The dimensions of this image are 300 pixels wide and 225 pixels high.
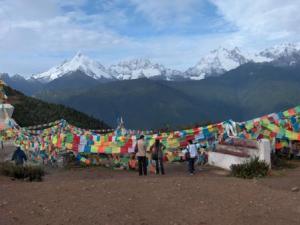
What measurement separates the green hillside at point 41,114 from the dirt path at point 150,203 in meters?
55.6

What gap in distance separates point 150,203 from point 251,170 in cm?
658

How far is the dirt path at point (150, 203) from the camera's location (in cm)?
1020

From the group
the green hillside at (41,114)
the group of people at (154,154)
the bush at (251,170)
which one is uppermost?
the green hillside at (41,114)

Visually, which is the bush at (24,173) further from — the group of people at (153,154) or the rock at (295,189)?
the rock at (295,189)

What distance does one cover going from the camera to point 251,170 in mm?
16922

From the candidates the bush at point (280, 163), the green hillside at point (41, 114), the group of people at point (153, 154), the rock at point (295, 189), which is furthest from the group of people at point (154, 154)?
the green hillside at point (41, 114)

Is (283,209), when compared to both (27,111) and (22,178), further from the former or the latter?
(27,111)

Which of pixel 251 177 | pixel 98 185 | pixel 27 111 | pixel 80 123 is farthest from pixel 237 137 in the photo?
pixel 27 111

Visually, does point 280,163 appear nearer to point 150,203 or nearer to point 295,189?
point 295,189

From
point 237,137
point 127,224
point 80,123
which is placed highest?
point 80,123

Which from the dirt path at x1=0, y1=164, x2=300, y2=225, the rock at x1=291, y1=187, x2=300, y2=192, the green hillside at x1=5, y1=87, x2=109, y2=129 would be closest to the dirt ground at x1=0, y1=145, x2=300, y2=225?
the dirt path at x1=0, y1=164, x2=300, y2=225

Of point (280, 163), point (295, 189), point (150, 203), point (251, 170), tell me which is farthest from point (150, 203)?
point (280, 163)

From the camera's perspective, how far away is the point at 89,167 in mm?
23516

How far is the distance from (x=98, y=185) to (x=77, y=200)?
1970mm
